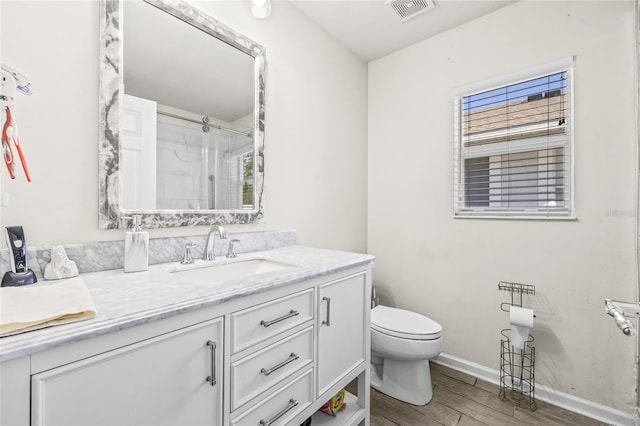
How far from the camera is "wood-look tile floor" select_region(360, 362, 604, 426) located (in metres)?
1.58

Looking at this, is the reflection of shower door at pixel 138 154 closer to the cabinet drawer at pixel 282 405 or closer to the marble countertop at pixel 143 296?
the marble countertop at pixel 143 296

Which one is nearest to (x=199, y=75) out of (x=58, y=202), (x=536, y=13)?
(x=58, y=202)

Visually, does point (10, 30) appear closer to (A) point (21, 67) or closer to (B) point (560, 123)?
(A) point (21, 67)

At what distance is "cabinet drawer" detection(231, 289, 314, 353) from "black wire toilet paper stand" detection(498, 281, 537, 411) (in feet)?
4.89

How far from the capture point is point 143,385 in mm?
708

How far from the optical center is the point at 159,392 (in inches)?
29.0

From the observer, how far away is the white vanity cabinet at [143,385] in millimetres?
593

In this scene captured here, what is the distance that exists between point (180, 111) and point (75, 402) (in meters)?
1.18

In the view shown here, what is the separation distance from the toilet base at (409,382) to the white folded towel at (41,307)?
1.69 meters

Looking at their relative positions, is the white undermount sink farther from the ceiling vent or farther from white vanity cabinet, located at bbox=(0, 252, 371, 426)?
the ceiling vent

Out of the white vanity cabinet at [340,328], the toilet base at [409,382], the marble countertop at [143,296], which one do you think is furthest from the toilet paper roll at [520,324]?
the marble countertop at [143,296]

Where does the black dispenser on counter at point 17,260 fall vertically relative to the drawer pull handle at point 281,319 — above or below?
above

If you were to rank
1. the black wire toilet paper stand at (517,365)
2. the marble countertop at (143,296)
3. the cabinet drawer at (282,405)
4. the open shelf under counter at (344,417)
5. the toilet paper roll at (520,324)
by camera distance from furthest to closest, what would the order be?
1. the black wire toilet paper stand at (517,365)
2. the toilet paper roll at (520,324)
3. the open shelf under counter at (344,417)
4. the cabinet drawer at (282,405)
5. the marble countertop at (143,296)

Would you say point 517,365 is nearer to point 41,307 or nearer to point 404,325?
point 404,325
